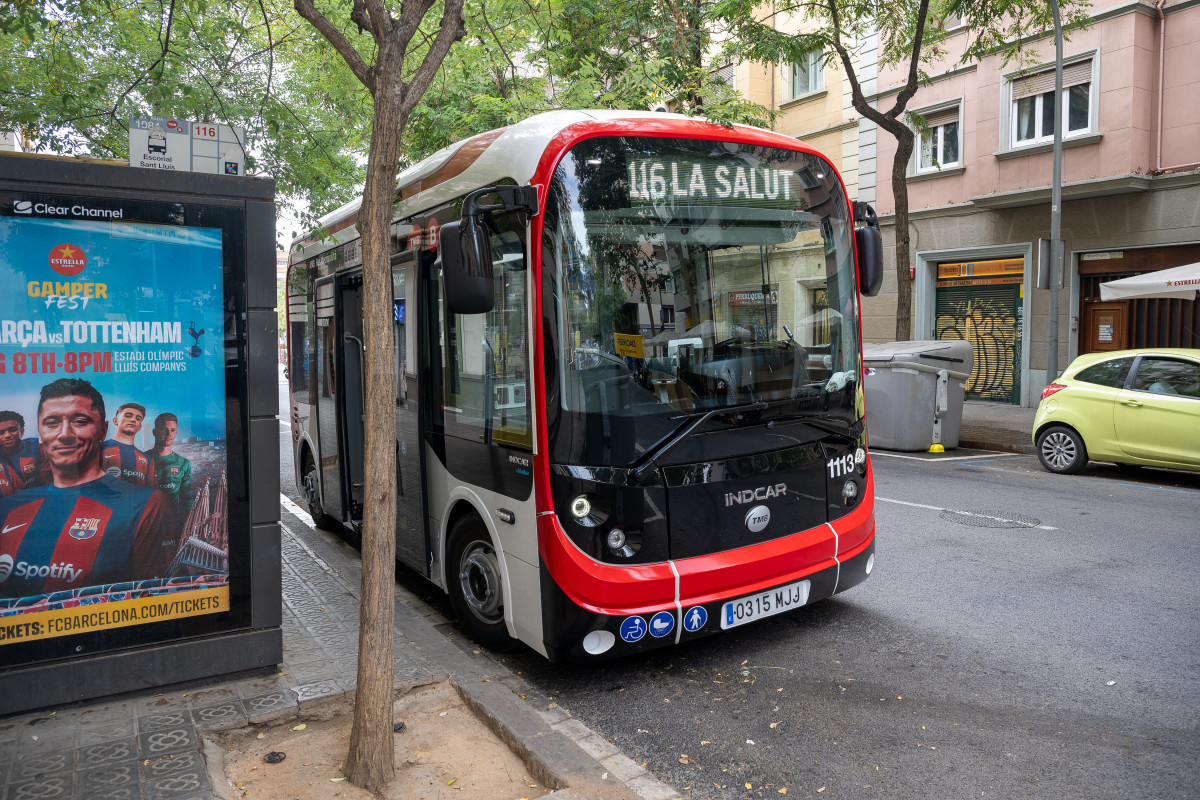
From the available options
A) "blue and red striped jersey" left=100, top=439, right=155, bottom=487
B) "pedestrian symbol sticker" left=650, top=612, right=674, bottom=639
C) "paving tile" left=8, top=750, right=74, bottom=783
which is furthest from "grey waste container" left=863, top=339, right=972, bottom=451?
"paving tile" left=8, top=750, right=74, bottom=783

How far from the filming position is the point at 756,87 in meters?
24.2

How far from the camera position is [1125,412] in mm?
9859

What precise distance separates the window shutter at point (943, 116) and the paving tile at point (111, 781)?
62.3 ft

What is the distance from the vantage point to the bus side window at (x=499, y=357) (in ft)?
14.6

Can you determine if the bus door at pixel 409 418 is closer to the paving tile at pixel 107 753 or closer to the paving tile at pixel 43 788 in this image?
the paving tile at pixel 107 753

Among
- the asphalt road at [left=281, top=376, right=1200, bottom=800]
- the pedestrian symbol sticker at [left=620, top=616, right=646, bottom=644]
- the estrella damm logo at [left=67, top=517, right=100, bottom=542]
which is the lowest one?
the asphalt road at [left=281, top=376, right=1200, bottom=800]

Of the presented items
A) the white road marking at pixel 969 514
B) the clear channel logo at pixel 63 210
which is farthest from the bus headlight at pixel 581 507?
the white road marking at pixel 969 514

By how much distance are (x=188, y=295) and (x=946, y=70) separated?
59.8 ft

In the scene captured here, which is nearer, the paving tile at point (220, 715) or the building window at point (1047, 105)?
the paving tile at point (220, 715)

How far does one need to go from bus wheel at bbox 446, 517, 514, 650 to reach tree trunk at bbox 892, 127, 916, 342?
38.1ft

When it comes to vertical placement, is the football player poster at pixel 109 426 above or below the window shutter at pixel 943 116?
below

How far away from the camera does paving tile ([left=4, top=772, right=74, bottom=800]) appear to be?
322 cm

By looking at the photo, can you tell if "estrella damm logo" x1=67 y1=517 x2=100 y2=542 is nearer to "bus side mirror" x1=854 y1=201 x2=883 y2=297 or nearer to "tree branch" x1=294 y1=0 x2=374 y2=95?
"tree branch" x1=294 y1=0 x2=374 y2=95

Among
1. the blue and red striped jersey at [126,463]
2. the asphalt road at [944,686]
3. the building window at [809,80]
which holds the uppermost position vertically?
the building window at [809,80]
